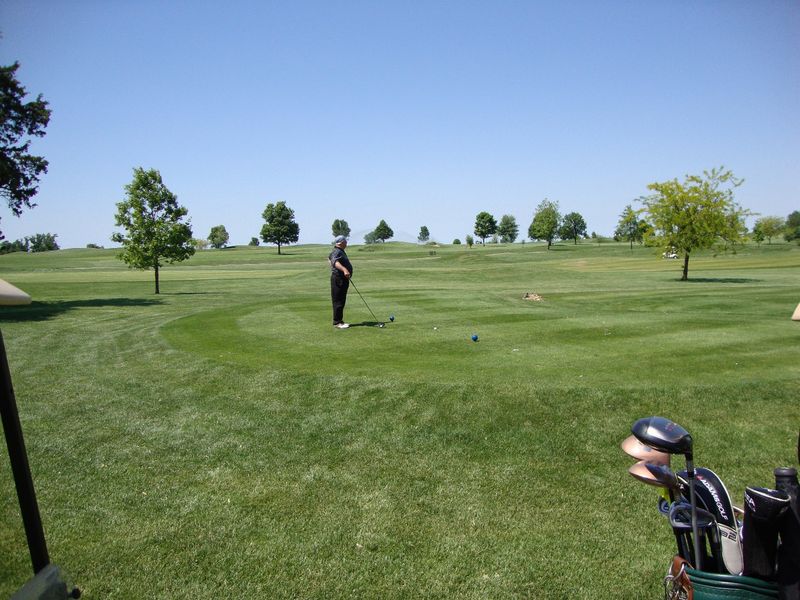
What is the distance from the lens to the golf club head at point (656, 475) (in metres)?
3.72

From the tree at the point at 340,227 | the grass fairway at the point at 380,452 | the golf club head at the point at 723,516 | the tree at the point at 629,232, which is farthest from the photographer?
the tree at the point at 340,227

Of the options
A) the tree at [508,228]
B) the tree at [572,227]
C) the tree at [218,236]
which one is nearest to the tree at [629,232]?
the tree at [572,227]

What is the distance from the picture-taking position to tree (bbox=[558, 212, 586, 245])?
13812cm

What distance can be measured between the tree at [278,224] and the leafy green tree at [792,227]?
102 meters

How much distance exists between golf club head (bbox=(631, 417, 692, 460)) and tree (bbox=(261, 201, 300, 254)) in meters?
122

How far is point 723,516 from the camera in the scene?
12.4 ft

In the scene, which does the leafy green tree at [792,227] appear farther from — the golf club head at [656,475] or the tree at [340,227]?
the golf club head at [656,475]

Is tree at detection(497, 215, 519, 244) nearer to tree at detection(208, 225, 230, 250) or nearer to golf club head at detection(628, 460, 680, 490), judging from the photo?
tree at detection(208, 225, 230, 250)

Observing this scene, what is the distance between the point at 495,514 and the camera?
19.3 ft

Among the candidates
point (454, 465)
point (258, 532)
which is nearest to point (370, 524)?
point (258, 532)

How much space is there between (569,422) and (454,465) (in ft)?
6.40

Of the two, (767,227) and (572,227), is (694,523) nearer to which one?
(767,227)

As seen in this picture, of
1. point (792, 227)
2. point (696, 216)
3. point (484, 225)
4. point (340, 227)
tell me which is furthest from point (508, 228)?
point (696, 216)

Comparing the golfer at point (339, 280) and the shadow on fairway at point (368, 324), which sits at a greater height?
the golfer at point (339, 280)
